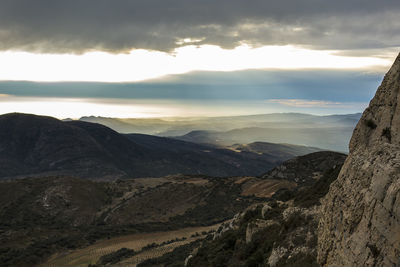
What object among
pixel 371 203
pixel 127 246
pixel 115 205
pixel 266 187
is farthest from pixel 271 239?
pixel 115 205

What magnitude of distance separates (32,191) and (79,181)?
12865 mm

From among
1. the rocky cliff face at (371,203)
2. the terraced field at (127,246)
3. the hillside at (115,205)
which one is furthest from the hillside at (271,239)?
the hillside at (115,205)

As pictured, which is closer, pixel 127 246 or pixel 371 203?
pixel 371 203

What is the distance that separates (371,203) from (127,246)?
45967 mm

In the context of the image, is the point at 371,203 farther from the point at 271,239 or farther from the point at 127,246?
the point at 127,246

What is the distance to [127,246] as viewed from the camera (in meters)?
50.7

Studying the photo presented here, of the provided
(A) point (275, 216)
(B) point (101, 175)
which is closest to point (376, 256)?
(A) point (275, 216)

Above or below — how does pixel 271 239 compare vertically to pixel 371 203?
below

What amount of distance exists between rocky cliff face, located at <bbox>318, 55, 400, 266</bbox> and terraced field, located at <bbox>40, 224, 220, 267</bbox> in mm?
31294

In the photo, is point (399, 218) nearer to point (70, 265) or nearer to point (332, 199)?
point (332, 199)

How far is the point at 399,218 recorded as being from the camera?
28.2 ft

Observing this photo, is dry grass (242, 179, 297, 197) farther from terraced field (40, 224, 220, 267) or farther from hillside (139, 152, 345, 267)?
hillside (139, 152, 345, 267)

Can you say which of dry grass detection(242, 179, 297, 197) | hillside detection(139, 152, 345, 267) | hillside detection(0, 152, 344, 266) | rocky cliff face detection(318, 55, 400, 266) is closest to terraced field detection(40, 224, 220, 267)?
hillside detection(0, 152, 344, 266)

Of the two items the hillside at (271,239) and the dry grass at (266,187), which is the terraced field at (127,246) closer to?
the hillside at (271,239)
